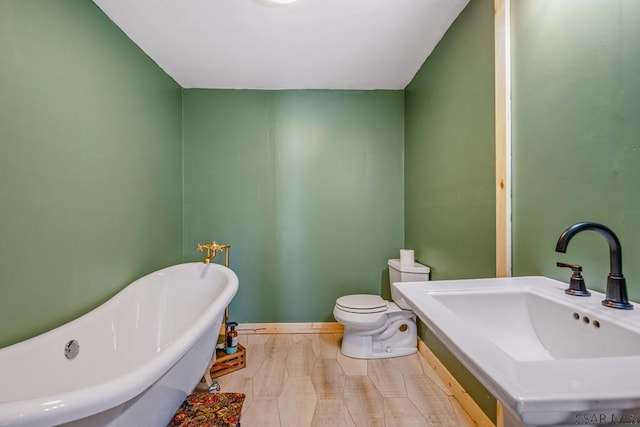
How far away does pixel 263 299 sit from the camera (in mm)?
2645

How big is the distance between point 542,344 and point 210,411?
1616mm

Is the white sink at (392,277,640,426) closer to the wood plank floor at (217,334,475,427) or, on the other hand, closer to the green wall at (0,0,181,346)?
the wood plank floor at (217,334,475,427)

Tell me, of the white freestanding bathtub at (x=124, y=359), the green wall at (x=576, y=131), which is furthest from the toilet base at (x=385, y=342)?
the green wall at (x=576, y=131)

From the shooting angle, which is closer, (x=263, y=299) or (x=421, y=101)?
(x=421, y=101)

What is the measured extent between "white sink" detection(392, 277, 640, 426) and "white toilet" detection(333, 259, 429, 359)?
3.85ft

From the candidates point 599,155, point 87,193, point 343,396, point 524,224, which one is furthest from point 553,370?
point 87,193

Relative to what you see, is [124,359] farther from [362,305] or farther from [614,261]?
[614,261]

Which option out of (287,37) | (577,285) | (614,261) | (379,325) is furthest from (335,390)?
(287,37)

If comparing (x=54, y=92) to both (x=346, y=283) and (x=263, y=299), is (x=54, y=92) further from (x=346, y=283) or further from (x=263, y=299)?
(x=346, y=283)

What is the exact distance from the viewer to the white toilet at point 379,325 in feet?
6.86

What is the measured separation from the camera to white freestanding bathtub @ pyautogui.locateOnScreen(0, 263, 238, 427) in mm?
685

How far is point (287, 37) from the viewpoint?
187 cm

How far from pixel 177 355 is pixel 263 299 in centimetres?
174

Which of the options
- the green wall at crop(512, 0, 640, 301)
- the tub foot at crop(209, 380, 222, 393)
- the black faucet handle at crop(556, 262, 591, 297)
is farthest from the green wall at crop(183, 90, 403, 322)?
the black faucet handle at crop(556, 262, 591, 297)
